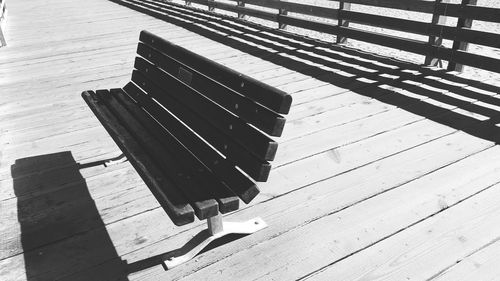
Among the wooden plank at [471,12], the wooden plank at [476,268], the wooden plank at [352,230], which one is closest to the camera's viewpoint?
the wooden plank at [476,268]

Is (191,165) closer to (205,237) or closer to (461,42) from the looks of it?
(205,237)

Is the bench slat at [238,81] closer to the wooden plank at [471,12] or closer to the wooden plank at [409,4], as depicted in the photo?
the wooden plank at [471,12]

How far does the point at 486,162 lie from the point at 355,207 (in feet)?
4.45

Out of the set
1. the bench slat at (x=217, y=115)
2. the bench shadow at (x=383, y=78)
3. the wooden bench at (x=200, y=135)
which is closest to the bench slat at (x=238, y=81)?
the wooden bench at (x=200, y=135)

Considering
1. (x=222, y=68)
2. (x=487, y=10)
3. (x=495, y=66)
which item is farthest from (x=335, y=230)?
(x=487, y=10)

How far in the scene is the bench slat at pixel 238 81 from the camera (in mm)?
→ 1995

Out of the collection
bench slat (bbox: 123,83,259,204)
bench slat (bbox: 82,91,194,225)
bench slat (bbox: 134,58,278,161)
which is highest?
bench slat (bbox: 134,58,278,161)

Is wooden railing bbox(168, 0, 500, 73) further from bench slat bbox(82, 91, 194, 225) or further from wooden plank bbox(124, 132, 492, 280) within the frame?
bench slat bbox(82, 91, 194, 225)

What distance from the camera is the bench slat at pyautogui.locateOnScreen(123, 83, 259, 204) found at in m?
2.15

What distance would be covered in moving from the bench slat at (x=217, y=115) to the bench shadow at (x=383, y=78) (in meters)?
2.16

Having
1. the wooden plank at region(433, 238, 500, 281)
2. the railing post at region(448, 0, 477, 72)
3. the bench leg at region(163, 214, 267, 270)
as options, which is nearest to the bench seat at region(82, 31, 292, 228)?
the bench leg at region(163, 214, 267, 270)

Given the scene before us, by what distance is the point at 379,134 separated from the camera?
13.2 feet

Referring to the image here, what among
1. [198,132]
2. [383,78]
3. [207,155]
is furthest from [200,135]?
[383,78]

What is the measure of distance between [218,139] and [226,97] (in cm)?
24
